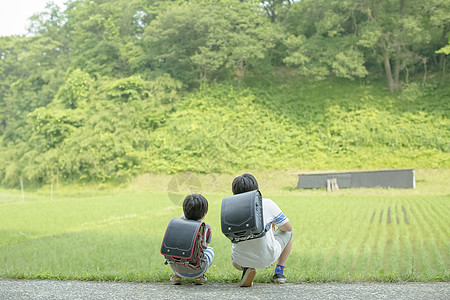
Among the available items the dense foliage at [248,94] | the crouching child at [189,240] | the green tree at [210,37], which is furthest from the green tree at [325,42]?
the crouching child at [189,240]

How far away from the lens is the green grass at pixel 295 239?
17.0 feet

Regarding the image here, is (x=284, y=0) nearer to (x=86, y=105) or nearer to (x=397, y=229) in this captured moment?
(x=86, y=105)

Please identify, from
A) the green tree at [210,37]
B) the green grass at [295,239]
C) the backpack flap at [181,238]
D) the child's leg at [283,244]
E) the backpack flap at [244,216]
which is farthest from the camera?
the green tree at [210,37]

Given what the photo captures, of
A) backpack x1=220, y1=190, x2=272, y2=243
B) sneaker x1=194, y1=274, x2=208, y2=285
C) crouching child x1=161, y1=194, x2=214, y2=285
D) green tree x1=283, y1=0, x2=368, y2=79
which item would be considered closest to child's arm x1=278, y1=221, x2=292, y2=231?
backpack x1=220, y1=190, x2=272, y2=243

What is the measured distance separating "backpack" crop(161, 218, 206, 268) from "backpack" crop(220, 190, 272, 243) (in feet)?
0.90

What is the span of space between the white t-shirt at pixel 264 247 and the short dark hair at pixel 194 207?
1.44 ft

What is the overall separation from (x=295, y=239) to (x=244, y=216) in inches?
211

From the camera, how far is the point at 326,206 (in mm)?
14297

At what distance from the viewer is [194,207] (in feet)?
13.8

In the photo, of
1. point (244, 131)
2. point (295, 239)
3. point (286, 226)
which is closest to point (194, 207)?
point (286, 226)

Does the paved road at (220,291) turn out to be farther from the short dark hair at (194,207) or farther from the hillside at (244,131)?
the hillside at (244,131)

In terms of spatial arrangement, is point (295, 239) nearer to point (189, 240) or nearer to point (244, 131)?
point (189, 240)

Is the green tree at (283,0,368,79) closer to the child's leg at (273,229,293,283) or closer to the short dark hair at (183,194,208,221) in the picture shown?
the child's leg at (273,229,293,283)

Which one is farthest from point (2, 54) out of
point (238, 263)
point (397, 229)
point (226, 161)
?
point (238, 263)
